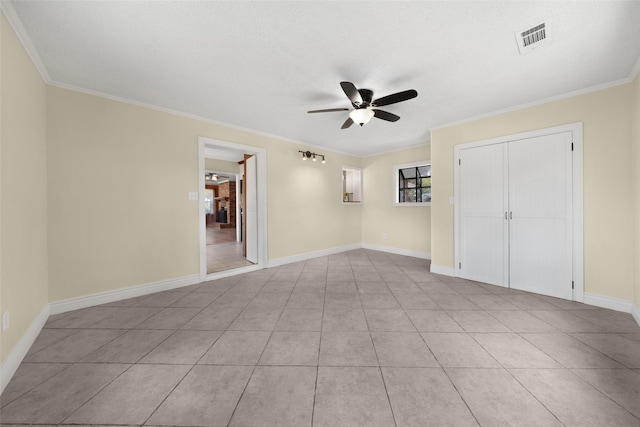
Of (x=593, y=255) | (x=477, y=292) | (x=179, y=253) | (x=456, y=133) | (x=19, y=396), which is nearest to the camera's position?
(x=19, y=396)

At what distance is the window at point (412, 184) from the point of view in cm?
555

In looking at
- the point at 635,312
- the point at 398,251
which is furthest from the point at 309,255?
the point at 635,312

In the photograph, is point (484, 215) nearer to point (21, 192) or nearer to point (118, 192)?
point (118, 192)

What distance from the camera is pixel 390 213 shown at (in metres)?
5.79

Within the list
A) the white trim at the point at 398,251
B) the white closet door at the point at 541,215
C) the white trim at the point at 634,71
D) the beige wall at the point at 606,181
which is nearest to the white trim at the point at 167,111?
the white trim at the point at 398,251

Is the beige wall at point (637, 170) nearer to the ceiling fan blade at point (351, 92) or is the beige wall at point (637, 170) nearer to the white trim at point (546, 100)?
the white trim at point (546, 100)

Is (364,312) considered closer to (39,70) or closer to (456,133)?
(456,133)

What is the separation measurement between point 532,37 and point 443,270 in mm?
3167

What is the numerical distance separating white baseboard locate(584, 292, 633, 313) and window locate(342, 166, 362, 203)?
14.3ft

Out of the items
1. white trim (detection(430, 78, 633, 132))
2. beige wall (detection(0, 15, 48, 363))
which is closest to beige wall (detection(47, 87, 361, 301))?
beige wall (detection(0, 15, 48, 363))

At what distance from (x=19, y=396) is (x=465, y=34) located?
153 inches

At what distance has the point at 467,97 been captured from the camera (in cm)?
290

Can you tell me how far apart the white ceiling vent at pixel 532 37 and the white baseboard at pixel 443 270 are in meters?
3.01

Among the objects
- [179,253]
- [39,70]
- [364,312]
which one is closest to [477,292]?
[364,312]
